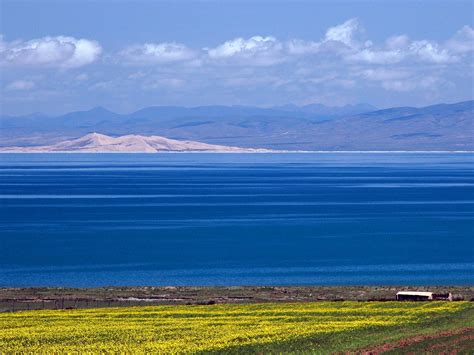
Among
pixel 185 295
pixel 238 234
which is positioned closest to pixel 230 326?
pixel 185 295

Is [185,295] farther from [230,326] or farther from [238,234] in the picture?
[238,234]

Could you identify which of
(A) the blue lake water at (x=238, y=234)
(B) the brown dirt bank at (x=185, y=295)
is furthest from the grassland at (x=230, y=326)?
(A) the blue lake water at (x=238, y=234)

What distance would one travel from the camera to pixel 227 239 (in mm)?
88000

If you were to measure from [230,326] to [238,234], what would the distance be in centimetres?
5048

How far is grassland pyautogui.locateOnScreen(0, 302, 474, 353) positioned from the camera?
118ft

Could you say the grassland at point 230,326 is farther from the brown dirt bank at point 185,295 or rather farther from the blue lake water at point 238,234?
the blue lake water at point 238,234

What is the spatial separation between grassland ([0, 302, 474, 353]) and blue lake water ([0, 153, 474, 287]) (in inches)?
622

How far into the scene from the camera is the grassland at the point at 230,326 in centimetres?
3606

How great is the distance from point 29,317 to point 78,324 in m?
3.59

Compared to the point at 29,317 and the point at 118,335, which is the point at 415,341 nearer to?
the point at 118,335

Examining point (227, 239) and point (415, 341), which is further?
point (227, 239)

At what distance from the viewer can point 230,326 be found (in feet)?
135

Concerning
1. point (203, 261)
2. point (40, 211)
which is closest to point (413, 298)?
point (203, 261)

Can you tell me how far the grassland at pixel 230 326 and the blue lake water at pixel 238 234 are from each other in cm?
1580
